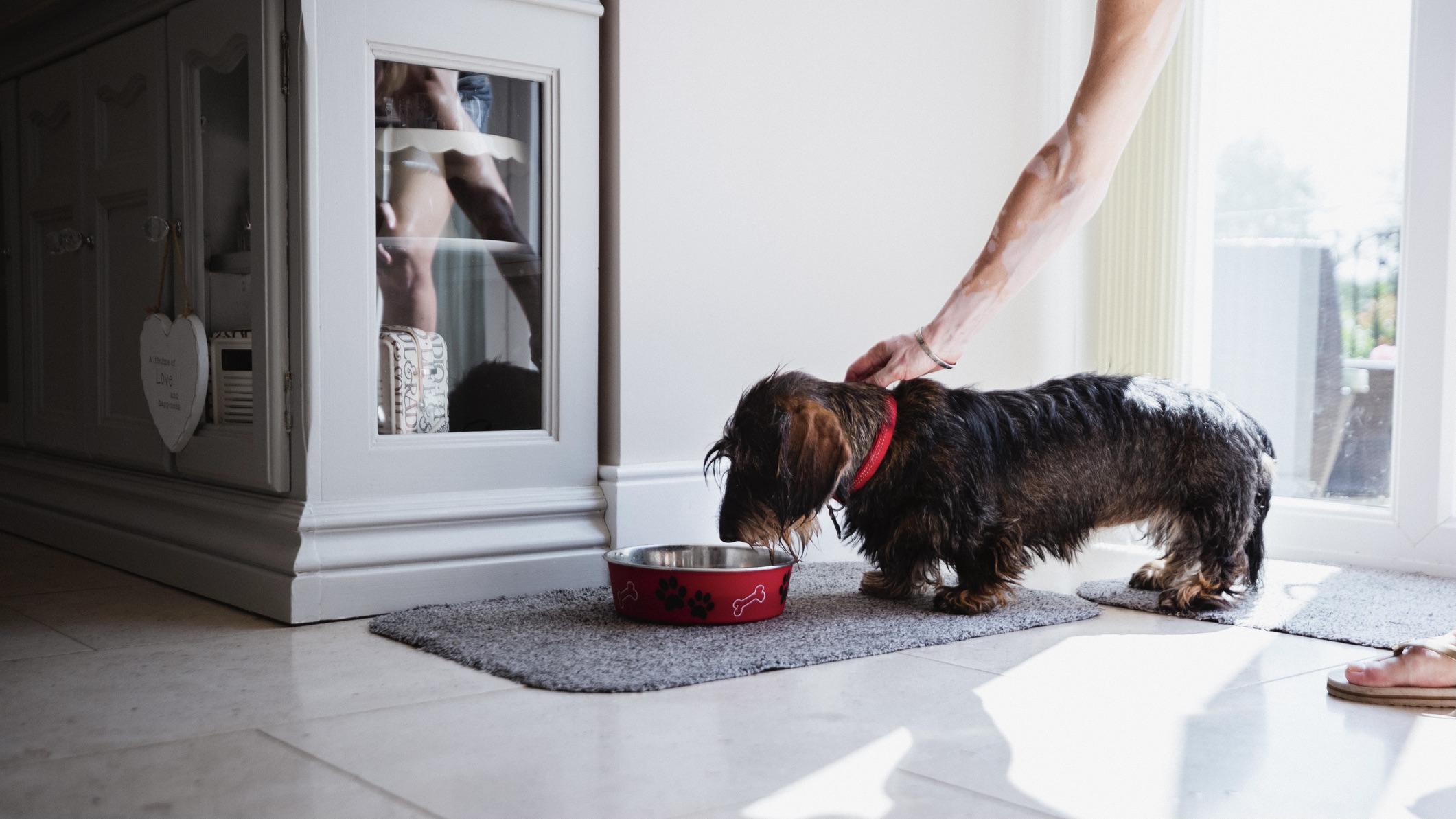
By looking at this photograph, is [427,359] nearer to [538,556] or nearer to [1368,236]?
[538,556]

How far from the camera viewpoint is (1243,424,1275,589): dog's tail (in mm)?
2252

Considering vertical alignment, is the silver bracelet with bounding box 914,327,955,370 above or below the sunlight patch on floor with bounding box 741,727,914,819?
above

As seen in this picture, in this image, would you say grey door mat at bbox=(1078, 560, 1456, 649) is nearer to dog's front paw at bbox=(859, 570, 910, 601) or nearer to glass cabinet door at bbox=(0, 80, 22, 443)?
dog's front paw at bbox=(859, 570, 910, 601)

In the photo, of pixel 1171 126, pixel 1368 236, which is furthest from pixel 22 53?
pixel 1368 236

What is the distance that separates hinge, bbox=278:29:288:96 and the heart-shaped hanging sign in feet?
1.68

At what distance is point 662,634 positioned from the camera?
196 centimetres

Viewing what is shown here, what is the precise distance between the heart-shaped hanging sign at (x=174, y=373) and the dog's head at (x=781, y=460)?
103 cm

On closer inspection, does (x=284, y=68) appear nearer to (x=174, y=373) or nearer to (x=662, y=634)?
(x=174, y=373)

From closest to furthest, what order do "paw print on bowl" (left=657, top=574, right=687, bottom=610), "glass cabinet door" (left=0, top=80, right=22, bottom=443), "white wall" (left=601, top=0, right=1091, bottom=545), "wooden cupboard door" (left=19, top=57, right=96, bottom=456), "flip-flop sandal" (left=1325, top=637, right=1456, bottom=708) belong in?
"flip-flop sandal" (left=1325, top=637, right=1456, bottom=708), "paw print on bowl" (left=657, top=574, right=687, bottom=610), "white wall" (left=601, top=0, right=1091, bottom=545), "wooden cupboard door" (left=19, top=57, right=96, bottom=456), "glass cabinet door" (left=0, top=80, right=22, bottom=443)

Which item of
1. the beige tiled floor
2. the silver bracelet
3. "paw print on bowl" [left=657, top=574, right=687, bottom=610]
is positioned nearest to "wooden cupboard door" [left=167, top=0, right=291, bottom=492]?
the beige tiled floor

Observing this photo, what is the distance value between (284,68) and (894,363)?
119 centimetres

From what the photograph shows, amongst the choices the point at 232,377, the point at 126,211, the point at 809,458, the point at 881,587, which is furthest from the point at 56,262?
the point at 881,587

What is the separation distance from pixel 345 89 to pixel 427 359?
489mm

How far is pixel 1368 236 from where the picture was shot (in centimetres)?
289
